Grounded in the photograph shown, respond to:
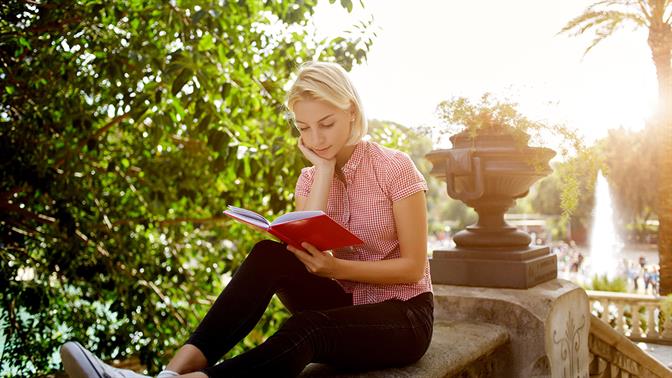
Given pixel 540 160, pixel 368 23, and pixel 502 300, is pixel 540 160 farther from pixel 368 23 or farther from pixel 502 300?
pixel 368 23

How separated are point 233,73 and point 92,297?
7.57ft

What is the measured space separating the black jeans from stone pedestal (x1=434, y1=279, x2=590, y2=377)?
0.80 metres

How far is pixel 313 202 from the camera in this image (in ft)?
7.83

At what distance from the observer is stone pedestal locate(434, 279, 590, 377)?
2902mm

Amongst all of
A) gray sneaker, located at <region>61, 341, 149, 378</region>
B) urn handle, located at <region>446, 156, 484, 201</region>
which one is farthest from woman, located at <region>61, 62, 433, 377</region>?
urn handle, located at <region>446, 156, 484, 201</region>

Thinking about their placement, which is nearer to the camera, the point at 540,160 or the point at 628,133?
the point at 540,160

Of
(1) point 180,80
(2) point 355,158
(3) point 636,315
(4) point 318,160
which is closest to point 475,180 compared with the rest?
(2) point 355,158

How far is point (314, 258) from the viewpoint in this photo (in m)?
2.12

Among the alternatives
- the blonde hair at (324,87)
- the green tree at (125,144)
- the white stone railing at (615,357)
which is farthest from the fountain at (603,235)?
the blonde hair at (324,87)

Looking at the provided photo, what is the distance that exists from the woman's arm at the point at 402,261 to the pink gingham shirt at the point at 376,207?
5 cm

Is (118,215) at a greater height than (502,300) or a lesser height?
greater

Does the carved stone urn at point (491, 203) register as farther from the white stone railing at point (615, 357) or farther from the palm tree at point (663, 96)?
the palm tree at point (663, 96)

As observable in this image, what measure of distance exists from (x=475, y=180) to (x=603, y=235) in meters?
41.7

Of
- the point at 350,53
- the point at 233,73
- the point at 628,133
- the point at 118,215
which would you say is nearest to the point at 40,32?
the point at 233,73
